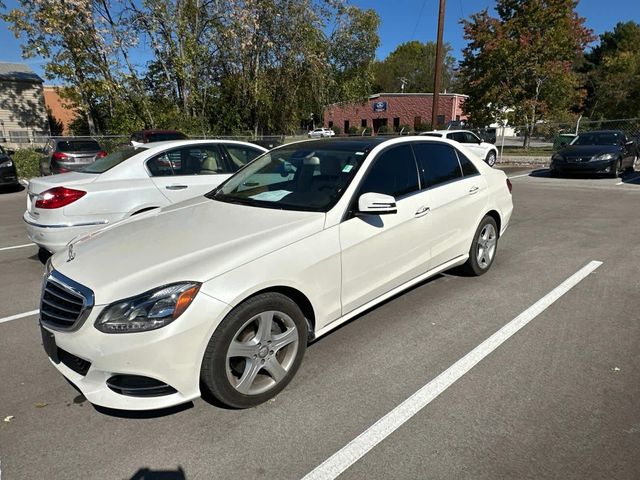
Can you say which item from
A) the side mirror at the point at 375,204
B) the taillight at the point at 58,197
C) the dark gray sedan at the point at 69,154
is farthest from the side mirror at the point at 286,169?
the dark gray sedan at the point at 69,154

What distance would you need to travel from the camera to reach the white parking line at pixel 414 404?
2.24 metres

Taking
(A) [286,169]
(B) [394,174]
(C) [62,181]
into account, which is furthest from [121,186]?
(B) [394,174]

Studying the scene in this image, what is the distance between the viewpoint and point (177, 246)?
270 centimetres

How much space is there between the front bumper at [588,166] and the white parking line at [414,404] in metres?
10.9

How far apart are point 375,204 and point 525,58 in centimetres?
2467

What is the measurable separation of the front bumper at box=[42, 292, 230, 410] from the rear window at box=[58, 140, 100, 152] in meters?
12.7

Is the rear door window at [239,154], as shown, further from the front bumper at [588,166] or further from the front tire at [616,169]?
the front tire at [616,169]

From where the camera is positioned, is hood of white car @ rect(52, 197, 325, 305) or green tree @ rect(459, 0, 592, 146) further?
green tree @ rect(459, 0, 592, 146)

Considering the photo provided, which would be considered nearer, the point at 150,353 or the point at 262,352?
the point at 150,353

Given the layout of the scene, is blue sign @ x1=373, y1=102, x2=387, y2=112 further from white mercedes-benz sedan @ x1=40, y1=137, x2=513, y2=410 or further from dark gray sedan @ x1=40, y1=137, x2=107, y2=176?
white mercedes-benz sedan @ x1=40, y1=137, x2=513, y2=410

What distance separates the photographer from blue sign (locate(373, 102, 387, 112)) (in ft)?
160

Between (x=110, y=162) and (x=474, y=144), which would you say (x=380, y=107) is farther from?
(x=110, y=162)

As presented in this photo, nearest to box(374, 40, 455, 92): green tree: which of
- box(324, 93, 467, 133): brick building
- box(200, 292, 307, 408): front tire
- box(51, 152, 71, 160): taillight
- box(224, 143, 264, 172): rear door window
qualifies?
box(324, 93, 467, 133): brick building

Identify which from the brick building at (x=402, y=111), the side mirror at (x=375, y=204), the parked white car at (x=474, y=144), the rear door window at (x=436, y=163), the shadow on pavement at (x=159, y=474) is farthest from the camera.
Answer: the brick building at (x=402, y=111)
